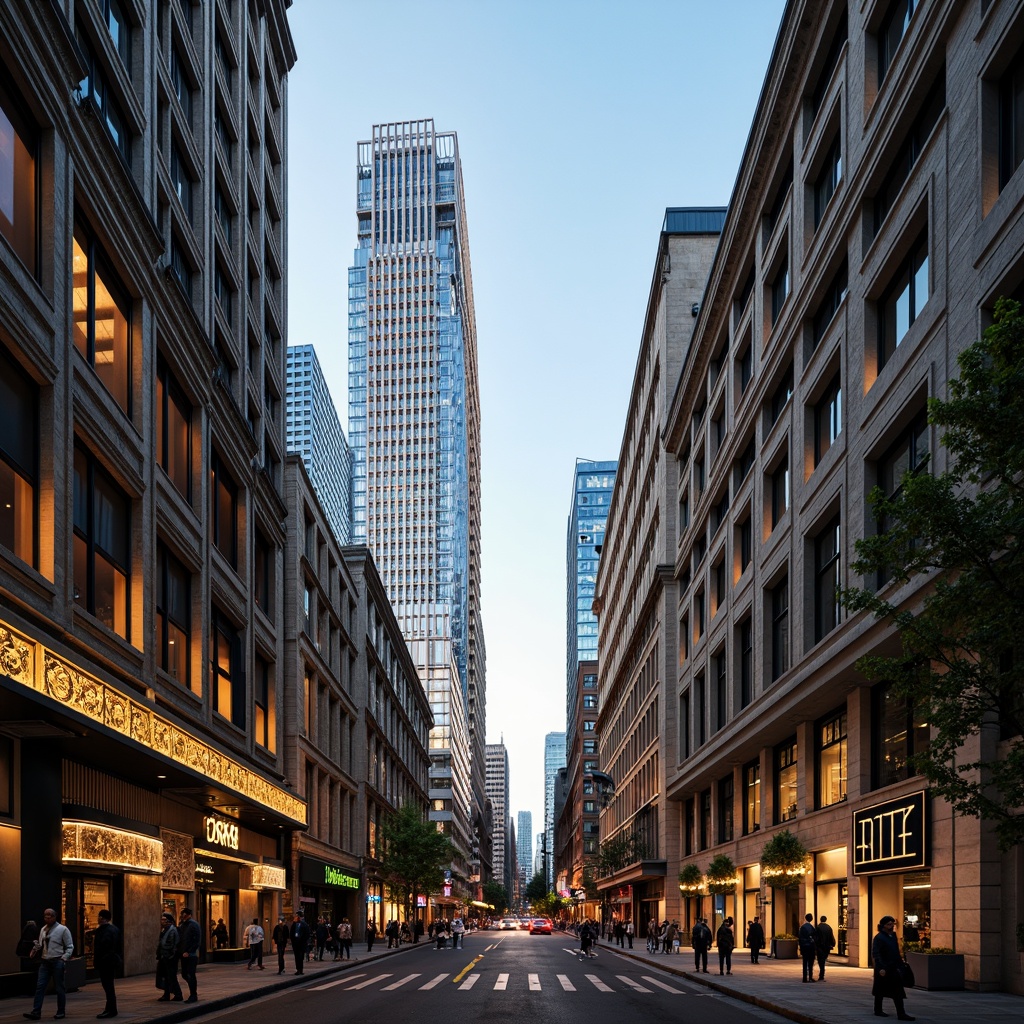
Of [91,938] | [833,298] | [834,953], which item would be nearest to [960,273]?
[833,298]

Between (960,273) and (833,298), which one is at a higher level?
(833,298)

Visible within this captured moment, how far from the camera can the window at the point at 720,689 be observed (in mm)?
53406

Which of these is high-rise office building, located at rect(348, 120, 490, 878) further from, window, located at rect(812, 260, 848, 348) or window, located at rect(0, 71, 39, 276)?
window, located at rect(0, 71, 39, 276)

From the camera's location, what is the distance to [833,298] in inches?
1406

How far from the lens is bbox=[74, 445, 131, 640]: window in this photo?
25.3 meters

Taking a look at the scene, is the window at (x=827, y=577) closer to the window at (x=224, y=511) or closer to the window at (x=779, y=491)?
the window at (x=779, y=491)

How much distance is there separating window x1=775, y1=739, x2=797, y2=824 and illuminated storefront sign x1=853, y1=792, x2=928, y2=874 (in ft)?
30.6

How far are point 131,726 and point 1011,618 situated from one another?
17.2 m

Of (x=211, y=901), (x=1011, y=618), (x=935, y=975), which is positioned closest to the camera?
(x=1011, y=618)

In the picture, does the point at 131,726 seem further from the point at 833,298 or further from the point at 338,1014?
the point at 833,298

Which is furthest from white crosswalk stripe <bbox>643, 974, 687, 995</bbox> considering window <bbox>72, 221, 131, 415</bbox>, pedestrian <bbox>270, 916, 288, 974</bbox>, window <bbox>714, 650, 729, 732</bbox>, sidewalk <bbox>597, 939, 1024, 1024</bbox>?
window <bbox>714, 650, 729, 732</bbox>

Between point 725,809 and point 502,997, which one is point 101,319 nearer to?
point 502,997

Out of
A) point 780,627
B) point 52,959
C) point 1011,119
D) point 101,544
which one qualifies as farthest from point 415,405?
point 52,959


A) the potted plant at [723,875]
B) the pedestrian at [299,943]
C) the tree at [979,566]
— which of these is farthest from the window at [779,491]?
the tree at [979,566]
